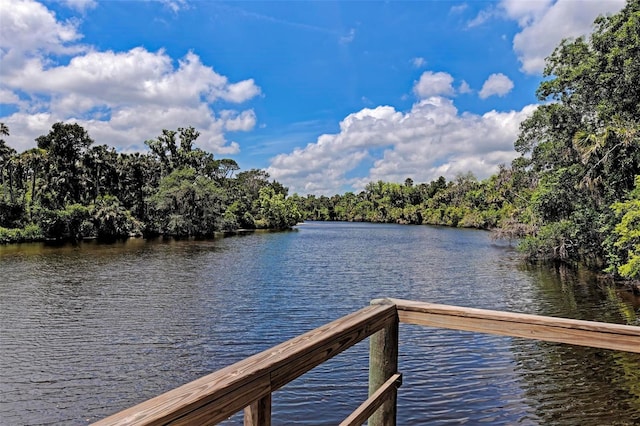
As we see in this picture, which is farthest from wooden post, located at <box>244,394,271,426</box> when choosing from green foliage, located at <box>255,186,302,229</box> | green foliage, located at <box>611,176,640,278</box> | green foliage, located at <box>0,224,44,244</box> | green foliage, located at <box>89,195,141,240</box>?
green foliage, located at <box>255,186,302,229</box>

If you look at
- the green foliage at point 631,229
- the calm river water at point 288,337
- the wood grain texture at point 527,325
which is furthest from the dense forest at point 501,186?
the wood grain texture at point 527,325

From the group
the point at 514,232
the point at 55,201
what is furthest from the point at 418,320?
the point at 55,201

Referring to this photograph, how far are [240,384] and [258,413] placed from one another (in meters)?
0.17

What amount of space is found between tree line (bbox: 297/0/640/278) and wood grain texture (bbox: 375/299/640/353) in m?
12.5

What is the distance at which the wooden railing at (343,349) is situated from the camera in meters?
1.11

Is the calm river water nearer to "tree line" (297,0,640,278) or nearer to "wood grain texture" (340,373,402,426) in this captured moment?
"tree line" (297,0,640,278)

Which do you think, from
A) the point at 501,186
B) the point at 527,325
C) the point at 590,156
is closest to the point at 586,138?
the point at 590,156

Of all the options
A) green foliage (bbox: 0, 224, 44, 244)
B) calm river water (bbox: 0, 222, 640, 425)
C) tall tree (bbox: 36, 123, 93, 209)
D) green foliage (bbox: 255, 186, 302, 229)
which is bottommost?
calm river water (bbox: 0, 222, 640, 425)

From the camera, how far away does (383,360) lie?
87.9 inches

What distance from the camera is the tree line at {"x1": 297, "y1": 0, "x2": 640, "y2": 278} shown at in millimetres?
15106

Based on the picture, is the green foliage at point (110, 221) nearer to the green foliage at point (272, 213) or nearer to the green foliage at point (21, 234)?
the green foliage at point (21, 234)

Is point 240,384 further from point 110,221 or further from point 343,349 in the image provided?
point 110,221

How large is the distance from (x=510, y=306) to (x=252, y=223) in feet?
184

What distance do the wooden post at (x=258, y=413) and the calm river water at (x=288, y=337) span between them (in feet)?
19.2
